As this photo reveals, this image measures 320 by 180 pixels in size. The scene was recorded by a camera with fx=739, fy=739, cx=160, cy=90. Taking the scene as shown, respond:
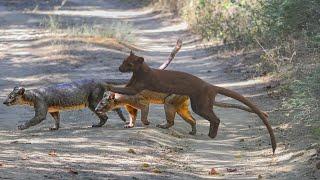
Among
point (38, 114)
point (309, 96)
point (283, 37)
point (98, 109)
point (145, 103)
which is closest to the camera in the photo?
point (309, 96)

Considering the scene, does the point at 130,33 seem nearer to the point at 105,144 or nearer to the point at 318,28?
the point at 318,28

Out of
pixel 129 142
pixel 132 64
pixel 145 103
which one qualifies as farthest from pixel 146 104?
pixel 132 64

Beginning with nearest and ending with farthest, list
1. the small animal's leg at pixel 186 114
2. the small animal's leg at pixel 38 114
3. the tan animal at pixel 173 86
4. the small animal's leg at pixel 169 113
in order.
Result: the tan animal at pixel 173 86, the small animal's leg at pixel 38 114, the small animal's leg at pixel 169 113, the small animal's leg at pixel 186 114

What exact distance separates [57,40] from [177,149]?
543 inches

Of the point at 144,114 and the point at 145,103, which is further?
the point at 144,114

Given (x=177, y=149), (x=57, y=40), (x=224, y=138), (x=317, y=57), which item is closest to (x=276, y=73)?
(x=317, y=57)

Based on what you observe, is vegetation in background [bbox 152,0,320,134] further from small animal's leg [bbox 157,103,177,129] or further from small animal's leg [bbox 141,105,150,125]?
small animal's leg [bbox 141,105,150,125]

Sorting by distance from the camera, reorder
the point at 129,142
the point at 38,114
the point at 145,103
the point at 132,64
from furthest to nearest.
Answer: the point at 145,103, the point at 38,114, the point at 129,142, the point at 132,64

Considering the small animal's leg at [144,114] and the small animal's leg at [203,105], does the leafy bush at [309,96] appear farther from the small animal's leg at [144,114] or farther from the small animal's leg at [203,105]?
the small animal's leg at [144,114]

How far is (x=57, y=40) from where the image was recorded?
23.6m

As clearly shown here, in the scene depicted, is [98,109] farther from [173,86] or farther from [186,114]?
[173,86]

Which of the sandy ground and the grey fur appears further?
the grey fur

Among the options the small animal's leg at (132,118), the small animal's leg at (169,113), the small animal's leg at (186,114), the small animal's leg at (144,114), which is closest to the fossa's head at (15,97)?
the small animal's leg at (132,118)

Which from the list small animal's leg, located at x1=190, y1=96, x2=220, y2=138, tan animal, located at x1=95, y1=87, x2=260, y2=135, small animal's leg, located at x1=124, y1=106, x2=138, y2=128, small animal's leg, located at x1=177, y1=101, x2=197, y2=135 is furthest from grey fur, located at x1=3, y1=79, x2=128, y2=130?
small animal's leg, located at x1=190, y1=96, x2=220, y2=138
